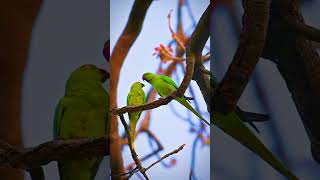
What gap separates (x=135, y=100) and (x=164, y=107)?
17cm

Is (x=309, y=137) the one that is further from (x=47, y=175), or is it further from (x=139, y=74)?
(x=47, y=175)

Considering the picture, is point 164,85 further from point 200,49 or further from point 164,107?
point 200,49

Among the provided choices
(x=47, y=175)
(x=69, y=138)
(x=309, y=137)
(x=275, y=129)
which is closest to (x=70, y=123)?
(x=69, y=138)

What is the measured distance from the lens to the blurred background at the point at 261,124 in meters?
2.17

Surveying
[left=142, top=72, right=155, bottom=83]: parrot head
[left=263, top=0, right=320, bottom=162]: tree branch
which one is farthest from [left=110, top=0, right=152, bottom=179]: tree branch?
[left=263, top=0, right=320, bottom=162]: tree branch

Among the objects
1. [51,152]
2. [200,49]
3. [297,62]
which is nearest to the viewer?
[297,62]

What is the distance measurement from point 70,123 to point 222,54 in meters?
0.91

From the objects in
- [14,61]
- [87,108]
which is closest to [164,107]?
[87,108]

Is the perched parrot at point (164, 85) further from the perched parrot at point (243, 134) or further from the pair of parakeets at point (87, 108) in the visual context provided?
the perched parrot at point (243, 134)

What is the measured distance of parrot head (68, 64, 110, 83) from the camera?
2545 millimetres

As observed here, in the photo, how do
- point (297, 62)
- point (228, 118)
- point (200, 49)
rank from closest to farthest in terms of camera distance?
point (297, 62), point (228, 118), point (200, 49)

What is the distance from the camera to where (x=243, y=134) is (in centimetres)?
226

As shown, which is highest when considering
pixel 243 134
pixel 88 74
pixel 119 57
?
pixel 119 57

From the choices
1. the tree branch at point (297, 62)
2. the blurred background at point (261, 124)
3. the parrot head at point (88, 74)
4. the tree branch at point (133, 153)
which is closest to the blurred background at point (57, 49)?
the parrot head at point (88, 74)
